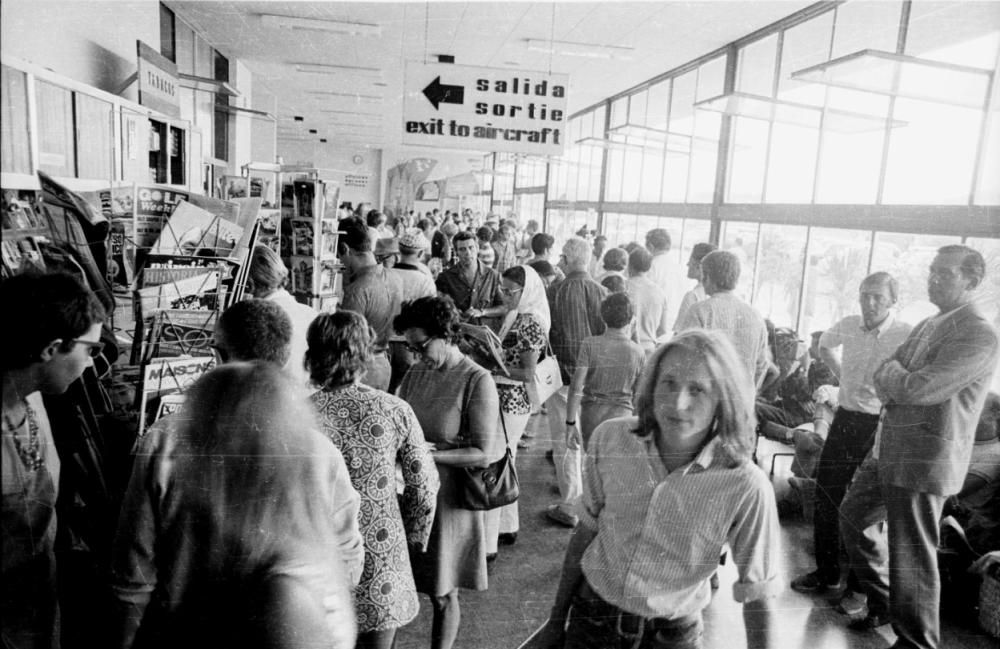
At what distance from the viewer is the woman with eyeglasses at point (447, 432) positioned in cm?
177

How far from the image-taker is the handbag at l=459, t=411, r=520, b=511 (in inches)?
69.9

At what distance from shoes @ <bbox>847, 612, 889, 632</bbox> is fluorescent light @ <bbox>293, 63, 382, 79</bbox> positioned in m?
6.77

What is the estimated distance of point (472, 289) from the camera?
154 inches

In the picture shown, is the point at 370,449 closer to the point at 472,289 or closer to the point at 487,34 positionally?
the point at 472,289

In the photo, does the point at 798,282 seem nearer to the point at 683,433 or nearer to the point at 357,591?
the point at 683,433

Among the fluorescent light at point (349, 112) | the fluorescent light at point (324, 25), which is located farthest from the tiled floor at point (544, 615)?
the fluorescent light at point (349, 112)

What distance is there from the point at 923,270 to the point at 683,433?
5.52 feet

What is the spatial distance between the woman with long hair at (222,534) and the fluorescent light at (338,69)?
22.8 ft

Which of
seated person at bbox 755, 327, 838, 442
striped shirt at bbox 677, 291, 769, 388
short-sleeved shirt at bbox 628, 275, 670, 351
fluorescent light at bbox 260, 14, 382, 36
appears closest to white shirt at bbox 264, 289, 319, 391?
striped shirt at bbox 677, 291, 769, 388

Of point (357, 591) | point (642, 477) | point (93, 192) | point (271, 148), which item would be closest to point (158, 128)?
point (93, 192)

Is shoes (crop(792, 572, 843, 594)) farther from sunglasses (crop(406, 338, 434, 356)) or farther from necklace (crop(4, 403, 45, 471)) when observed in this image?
necklace (crop(4, 403, 45, 471))

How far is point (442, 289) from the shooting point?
154 inches

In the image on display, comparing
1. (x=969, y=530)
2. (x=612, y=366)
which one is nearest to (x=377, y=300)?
(x=612, y=366)

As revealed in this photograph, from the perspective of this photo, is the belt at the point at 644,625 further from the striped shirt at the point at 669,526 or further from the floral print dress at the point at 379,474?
the floral print dress at the point at 379,474
